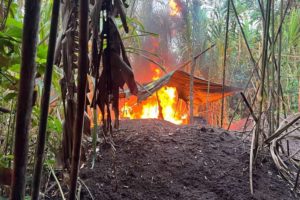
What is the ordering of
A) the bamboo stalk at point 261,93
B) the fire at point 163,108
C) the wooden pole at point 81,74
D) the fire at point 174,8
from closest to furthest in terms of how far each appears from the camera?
1. the wooden pole at point 81,74
2. the bamboo stalk at point 261,93
3. the fire at point 163,108
4. the fire at point 174,8

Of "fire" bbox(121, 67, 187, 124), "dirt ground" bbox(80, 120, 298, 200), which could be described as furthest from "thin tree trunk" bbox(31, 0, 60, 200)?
"fire" bbox(121, 67, 187, 124)

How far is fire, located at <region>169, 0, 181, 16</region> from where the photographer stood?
4629 mm

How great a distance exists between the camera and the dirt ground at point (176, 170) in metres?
1.58

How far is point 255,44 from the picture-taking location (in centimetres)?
501

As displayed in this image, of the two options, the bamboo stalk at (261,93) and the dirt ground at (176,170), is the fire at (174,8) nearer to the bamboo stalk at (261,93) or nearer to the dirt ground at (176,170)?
the dirt ground at (176,170)

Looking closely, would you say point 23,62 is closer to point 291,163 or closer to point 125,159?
point 125,159

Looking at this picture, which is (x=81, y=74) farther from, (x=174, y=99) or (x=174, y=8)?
(x=174, y=8)

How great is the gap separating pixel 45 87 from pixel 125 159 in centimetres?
123

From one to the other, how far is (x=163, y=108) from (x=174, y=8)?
1.55 m

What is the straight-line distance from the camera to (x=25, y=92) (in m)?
0.51

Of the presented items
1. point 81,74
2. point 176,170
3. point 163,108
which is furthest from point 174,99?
point 81,74

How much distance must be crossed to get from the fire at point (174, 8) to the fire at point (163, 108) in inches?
49.9

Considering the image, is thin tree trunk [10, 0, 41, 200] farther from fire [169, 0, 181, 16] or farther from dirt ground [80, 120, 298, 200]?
fire [169, 0, 181, 16]

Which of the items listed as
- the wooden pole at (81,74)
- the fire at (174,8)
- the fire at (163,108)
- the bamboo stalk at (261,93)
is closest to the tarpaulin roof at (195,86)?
the fire at (163,108)
